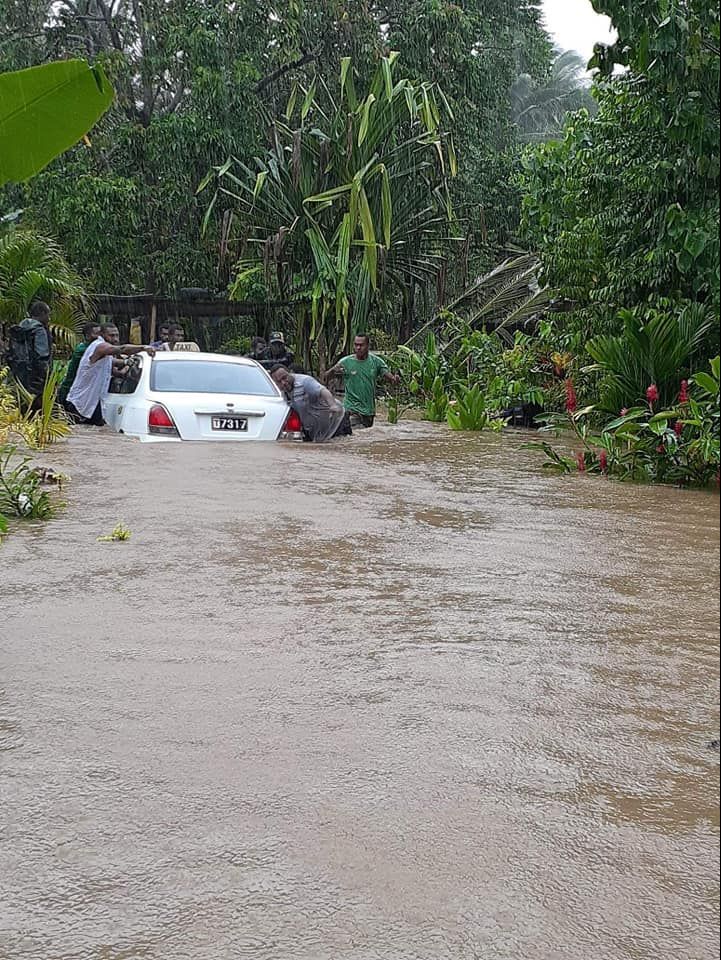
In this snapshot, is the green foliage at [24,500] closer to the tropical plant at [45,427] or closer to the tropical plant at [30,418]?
the tropical plant at [30,418]

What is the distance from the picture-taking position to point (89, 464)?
1121 cm

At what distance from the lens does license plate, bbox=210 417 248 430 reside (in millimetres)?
11656

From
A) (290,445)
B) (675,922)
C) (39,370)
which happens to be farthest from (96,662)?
(39,370)

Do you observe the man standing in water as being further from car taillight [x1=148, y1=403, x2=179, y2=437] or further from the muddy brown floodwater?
the muddy brown floodwater

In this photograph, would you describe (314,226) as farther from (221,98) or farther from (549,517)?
(549,517)

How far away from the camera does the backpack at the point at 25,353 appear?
13523 mm

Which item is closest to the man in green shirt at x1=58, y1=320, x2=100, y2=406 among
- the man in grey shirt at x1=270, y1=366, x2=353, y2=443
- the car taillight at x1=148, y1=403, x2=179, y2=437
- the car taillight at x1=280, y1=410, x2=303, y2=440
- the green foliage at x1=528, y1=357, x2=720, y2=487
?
the man in grey shirt at x1=270, y1=366, x2=353, y2=443

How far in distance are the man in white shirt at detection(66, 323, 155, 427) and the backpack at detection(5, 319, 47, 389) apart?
2.88 feet

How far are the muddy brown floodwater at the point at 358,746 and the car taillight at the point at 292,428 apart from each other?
16.4ft

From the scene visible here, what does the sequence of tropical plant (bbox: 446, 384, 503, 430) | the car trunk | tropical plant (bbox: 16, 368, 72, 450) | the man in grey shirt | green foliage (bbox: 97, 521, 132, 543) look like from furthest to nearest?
tropical plant (bbox: 446, 384, 503, 430) < the man in grey shirt < tropical plant (bbox: 16, 368, 72, 450) < the car trunk < green foliage (bbox: 97, 521, 132, 543)

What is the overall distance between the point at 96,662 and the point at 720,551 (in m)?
4.56

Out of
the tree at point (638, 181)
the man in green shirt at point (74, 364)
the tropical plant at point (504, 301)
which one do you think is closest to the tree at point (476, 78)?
the tropical plant at point (504, 301)

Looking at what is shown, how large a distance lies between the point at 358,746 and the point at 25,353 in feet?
35.3

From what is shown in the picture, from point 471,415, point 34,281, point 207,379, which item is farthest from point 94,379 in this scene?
point 471,415
